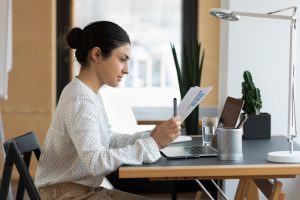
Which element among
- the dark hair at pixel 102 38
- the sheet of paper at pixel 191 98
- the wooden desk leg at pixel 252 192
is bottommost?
the wooden desk leg at pixel 252 192

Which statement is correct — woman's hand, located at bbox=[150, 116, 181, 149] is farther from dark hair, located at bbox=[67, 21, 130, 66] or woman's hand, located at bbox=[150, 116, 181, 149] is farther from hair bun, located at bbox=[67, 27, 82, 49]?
hair bun, located at bbox=[67, 27, 82, 49]

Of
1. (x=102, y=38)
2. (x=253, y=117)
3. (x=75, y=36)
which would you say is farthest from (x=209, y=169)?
(x=253, y=117)

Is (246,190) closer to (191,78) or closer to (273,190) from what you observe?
(273,190)

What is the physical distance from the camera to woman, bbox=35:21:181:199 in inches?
73.9

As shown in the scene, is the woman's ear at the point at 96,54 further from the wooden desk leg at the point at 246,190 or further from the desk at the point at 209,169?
the wooden desk leg at the point at 246,190

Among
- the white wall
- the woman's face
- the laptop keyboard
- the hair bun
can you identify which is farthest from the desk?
the white wall

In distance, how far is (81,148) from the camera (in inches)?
73.4

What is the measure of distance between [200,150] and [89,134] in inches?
20.8

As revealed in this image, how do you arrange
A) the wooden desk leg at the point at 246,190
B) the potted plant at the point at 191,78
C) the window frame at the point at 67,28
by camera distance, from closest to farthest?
the wooden desk leg at the point at 246,190, the potted plant at the point at 191,78, the window frame at the point at 67,28

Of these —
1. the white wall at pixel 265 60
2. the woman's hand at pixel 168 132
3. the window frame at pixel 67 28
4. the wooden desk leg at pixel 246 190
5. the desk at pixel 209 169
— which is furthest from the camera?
the window frame at pixel 67 28

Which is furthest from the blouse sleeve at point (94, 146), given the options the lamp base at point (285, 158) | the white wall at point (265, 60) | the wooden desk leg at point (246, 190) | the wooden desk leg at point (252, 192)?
the white wall at point (265, 60)

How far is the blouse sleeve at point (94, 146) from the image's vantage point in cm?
185

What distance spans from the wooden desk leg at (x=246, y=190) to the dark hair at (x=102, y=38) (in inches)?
35.1

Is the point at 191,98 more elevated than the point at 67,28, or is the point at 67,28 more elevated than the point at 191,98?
the point at 67,28
